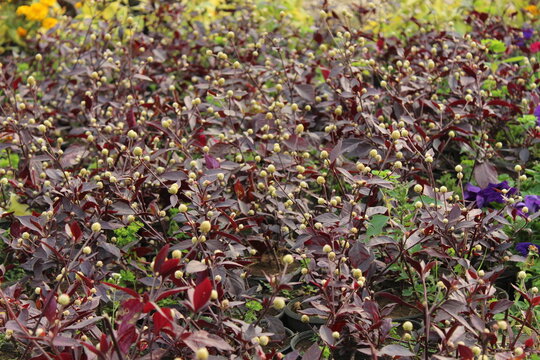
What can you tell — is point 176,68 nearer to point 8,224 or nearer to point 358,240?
point 8,224

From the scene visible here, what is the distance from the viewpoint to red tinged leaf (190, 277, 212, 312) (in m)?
1.49

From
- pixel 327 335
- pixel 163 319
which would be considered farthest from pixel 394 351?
pixel 163 319

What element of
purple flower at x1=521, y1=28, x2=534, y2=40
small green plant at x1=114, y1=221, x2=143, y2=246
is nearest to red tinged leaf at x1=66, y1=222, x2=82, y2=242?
small green plant at x1=114, y1=221, x2=143, y2=246

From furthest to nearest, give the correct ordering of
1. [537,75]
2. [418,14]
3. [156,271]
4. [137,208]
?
[418,14] → [537,75] → [137,208] → [156,271]

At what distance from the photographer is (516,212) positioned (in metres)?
2.38

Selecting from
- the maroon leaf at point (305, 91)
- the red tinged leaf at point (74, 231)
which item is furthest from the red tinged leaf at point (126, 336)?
the maroon leaf at point (305, 91)

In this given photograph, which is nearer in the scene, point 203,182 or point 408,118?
point 203,182

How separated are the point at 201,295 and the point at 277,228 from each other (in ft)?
3.48

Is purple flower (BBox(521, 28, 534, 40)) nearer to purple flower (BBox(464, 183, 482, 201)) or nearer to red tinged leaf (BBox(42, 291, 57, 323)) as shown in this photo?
purple flower (BBox(464, 183, 482, 201))

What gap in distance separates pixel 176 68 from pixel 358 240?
2.29m

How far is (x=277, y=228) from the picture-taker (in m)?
2.54

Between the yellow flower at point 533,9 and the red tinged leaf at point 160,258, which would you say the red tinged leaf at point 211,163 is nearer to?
the red tinged leaf at point 160,258

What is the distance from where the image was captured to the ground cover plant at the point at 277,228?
5.91ft

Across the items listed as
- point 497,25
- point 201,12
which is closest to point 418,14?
point 497,25
